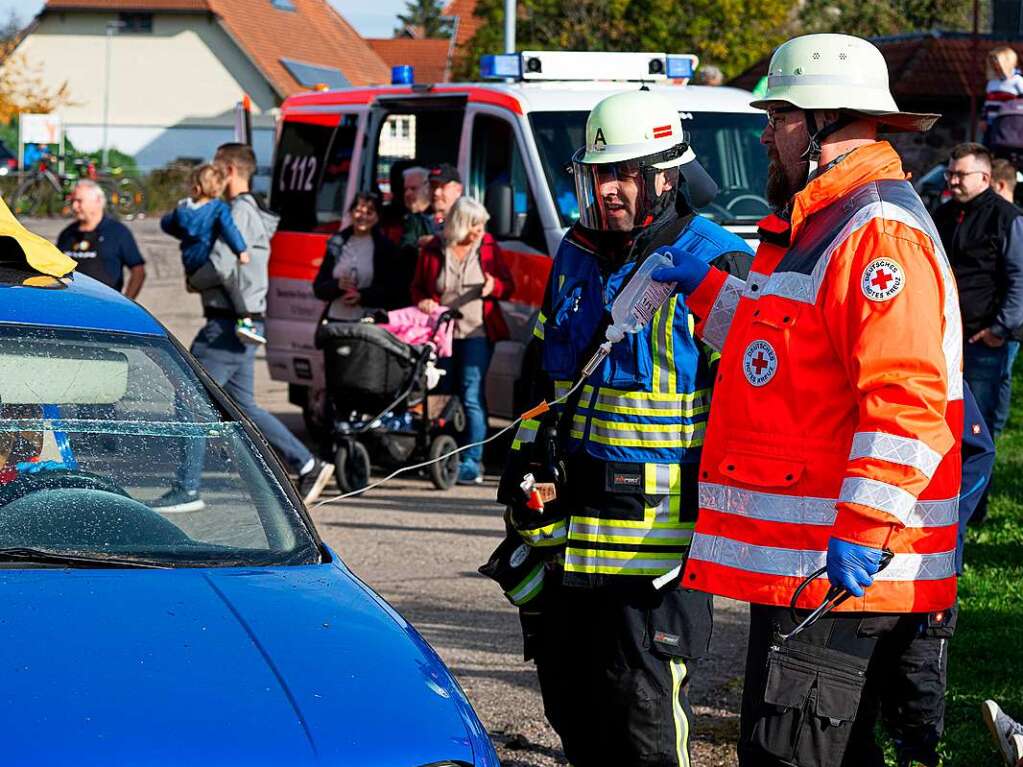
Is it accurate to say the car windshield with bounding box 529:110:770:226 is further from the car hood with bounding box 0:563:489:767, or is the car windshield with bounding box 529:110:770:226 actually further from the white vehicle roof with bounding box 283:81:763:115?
the car hood with bounding box 0:563:489:767

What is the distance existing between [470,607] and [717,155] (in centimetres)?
394

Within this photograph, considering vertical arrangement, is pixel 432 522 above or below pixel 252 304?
below

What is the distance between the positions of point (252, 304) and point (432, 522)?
1.67m

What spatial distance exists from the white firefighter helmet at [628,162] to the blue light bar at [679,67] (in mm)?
6440

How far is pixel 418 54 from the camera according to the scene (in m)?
86.8

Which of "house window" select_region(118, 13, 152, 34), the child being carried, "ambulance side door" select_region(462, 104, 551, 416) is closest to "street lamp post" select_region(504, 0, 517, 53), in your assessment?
"ambulance side door" select_region(462, 104, 551, 416)

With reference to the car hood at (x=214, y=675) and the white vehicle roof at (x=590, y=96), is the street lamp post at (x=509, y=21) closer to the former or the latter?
the white vehicle roof at (x=590, y=96)

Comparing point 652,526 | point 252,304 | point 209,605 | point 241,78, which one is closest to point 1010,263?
point 252,304

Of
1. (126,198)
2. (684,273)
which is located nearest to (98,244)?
(684,273)

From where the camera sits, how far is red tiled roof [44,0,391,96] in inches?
2147

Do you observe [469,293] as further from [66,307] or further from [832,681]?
[832,681]

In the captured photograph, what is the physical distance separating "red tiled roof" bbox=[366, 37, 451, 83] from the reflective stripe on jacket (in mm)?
79442

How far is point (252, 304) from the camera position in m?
9.34

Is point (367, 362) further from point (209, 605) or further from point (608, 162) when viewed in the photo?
point (209, 605)
